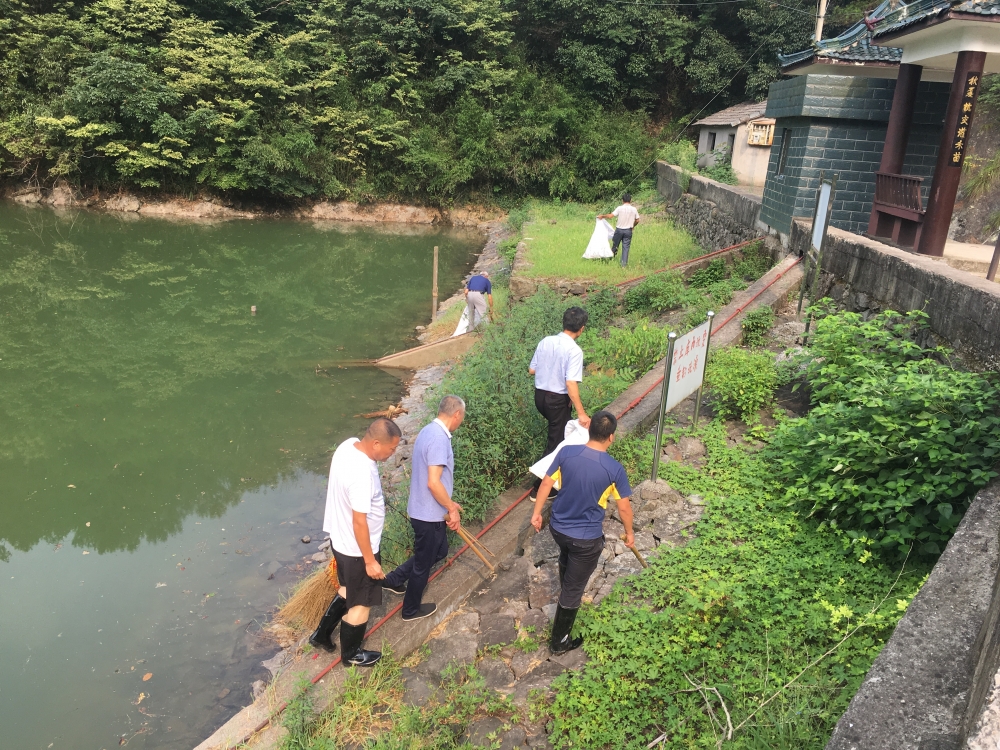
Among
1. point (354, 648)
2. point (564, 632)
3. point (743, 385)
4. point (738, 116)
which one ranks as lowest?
point (354, 648)

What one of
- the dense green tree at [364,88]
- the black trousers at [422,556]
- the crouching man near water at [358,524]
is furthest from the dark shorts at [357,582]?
the dense green tree at [364,88]

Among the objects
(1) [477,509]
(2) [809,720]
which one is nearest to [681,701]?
(2) [809,720]

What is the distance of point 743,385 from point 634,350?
83.4 inches

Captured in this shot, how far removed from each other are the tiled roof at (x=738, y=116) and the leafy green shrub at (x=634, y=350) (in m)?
14.0

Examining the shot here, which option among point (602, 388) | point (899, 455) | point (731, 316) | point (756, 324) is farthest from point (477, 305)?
point (899, 455)

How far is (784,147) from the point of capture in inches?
433

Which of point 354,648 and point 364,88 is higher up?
point 364,88

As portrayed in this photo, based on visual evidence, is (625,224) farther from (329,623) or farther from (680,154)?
(680,154)

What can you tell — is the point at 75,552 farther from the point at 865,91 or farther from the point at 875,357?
the point at 865,91

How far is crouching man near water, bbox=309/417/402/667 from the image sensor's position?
12.2ft

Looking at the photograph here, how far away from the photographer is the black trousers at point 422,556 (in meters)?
4.21

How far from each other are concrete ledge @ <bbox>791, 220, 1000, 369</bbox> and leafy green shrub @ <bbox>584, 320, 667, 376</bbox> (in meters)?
2.09

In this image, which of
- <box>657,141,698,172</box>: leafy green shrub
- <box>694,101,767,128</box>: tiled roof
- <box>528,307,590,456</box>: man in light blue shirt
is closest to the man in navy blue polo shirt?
<box>528,307,590,456</box>: man in light blue shirt

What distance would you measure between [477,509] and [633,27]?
81.6 ft
